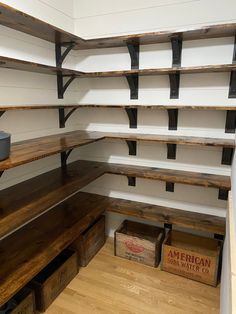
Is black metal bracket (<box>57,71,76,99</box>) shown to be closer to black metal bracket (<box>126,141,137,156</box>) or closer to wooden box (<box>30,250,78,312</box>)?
black metal bracket (<box>126,141,137,156</box>)

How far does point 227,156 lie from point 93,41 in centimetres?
155

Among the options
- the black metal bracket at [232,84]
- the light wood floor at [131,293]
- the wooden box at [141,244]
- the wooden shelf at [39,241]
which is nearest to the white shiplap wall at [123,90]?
the black metal bracket at [232,84]

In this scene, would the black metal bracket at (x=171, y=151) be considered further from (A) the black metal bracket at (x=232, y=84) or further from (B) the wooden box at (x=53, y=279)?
(B) the wooden box at (x=53, y=279)

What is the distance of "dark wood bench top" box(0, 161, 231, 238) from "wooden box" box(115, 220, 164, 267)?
62 centimetres

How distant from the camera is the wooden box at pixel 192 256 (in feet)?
6.69

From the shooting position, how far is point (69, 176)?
7.25 feet

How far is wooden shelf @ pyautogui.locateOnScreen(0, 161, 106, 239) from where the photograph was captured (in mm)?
1511

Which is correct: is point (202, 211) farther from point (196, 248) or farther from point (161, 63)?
point (161, 63)

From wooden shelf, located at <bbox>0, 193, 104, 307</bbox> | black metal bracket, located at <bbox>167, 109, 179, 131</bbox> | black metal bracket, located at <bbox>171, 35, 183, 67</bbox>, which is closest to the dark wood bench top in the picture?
wooden shelf, located at <bbox>0, 193, 104, 307</bbox>

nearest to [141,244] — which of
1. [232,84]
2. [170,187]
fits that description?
[170,187]

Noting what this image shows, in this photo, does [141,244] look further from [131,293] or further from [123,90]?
[123,90]

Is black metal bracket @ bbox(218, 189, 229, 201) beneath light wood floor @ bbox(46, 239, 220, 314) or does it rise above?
above

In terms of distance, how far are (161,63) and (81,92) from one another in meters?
0.88

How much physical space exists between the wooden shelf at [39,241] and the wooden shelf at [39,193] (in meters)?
0.30
